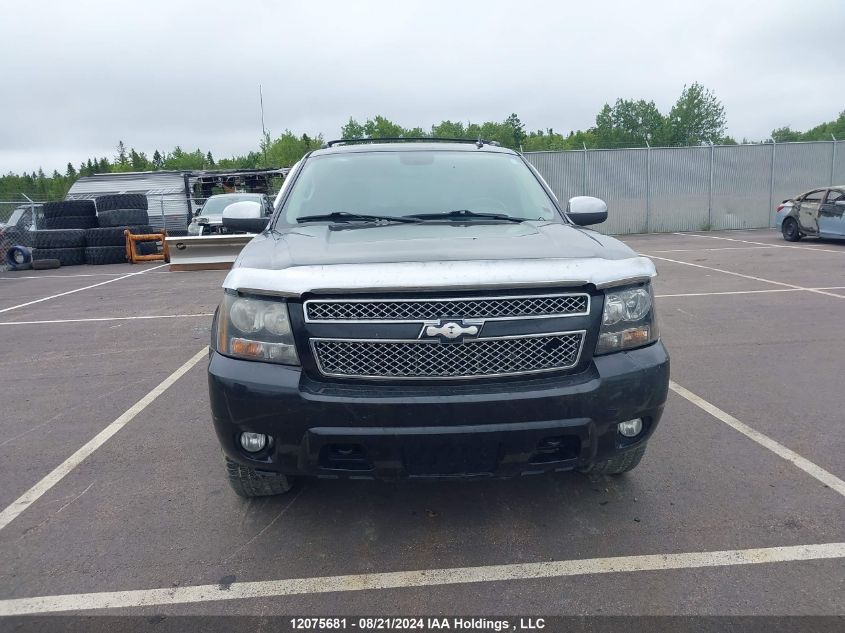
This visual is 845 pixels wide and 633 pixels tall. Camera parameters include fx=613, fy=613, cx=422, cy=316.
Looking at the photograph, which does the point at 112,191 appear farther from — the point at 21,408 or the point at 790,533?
the point at 790,533

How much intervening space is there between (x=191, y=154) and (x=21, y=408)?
371ft

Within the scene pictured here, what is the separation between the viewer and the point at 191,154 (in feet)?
352

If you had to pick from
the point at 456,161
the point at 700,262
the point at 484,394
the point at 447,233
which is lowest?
the point at 700,262

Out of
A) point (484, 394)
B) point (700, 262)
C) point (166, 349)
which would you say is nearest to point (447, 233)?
point (484, 394)

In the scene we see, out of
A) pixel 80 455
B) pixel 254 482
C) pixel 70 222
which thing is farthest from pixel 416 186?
pixel 70 222

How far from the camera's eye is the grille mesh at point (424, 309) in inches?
97.5

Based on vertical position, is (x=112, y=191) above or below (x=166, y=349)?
above

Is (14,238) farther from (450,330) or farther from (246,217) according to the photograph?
(450,330)

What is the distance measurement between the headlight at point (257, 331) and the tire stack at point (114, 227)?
635 inches

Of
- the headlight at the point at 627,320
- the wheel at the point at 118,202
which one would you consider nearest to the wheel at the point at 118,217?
the wheel at the point at 118,202

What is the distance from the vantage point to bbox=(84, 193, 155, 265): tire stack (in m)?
16.8

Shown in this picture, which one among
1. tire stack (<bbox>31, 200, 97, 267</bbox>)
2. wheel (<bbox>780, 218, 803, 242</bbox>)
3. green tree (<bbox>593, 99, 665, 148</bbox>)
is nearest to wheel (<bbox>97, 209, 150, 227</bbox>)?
tire stack (<bbox>31, 200, 97, 267</bbox>)

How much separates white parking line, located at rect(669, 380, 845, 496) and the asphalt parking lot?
0.02 m

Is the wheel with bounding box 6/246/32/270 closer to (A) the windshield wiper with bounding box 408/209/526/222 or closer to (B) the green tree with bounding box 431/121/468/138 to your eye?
(A) the windshield wiper with bounding box 408/209/526/222
